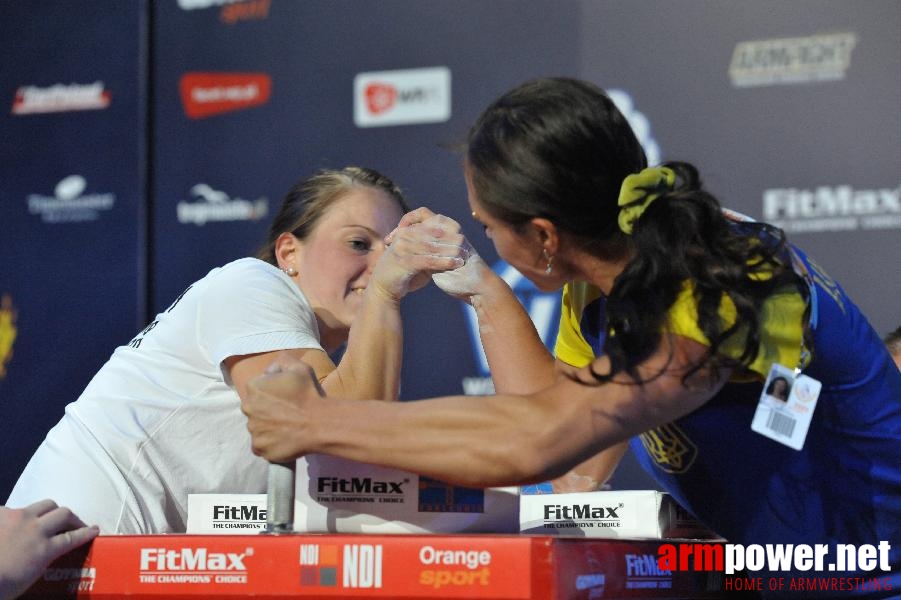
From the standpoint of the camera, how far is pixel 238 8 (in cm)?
345

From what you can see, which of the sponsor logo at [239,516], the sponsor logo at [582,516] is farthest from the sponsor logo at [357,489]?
the sponsor logo at [582,516]

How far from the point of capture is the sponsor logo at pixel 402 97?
3.18 m

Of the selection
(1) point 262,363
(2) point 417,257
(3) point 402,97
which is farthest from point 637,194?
(3) point 402,97

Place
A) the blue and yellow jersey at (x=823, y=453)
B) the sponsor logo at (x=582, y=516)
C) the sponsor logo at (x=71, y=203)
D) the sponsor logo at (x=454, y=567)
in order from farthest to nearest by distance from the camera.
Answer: the sponsor logo at (x=71, y=203) → the sponsor logo at (x=582, y=516) → the blue and yellow jersey at (x=823, y=453) → the sponsor logo at (x=454, y=567)

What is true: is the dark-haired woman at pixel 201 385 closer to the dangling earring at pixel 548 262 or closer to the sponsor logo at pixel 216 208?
the dangling earring at pixel 548 262

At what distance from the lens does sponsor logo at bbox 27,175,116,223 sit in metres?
3.57

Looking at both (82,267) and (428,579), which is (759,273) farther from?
(82,267)

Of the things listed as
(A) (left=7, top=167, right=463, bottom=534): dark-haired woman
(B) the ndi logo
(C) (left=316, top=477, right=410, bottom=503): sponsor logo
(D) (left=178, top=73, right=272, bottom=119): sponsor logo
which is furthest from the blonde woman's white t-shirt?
(D) (left=178, top=73, right=272, bottom=119): sponsor logo

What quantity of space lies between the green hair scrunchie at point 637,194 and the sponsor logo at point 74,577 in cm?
70

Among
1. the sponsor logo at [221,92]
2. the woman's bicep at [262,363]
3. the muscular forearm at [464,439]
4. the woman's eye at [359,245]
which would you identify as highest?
the sponsor logo at [221,92]

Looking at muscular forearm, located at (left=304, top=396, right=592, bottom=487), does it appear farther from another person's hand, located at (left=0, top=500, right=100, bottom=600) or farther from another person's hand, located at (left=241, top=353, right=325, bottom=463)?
another person's hand, located at (left=0, top=500, right=100, bottom=600)

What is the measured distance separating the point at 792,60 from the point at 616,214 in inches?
69.6

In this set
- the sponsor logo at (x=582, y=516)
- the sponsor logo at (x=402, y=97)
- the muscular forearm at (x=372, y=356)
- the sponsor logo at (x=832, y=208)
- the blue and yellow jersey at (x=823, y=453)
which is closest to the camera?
the blue and yellow jersey at (x=823, y=453)

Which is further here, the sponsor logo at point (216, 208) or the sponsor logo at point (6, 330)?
the sponsor logo at point (6, 330)
